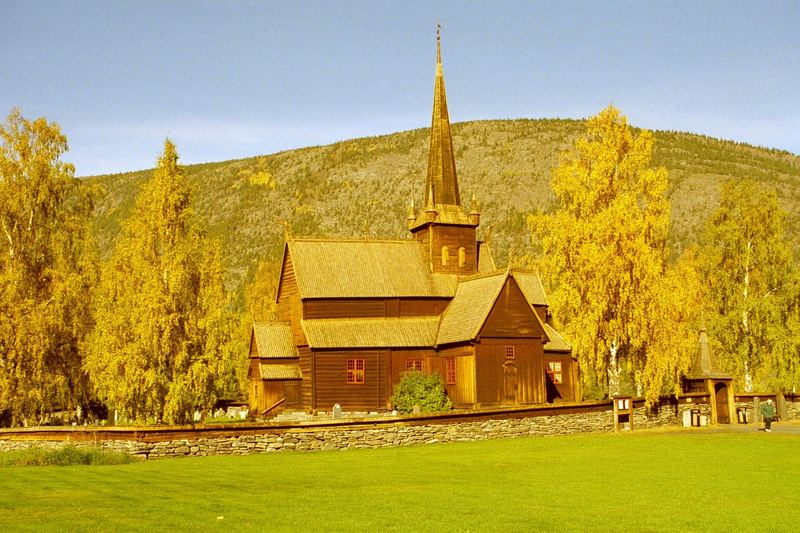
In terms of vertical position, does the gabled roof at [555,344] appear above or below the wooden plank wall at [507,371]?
above

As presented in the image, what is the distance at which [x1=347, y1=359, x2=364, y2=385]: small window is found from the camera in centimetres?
5109

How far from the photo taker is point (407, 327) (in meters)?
52.4

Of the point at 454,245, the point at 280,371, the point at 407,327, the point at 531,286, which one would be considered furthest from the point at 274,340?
the point at 531,286

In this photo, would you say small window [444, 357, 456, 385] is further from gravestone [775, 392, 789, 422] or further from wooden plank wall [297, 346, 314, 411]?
gravestone [775, 392, 789, 422]

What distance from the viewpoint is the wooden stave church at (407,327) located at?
158 ft

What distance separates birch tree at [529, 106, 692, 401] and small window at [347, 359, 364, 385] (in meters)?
12.2

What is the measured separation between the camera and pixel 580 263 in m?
43.0

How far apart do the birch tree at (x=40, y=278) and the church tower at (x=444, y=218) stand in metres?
19.9

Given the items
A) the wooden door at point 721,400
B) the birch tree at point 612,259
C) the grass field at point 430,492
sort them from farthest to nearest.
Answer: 1. the wooden door at point 721,400
2. the birch tree at point 612,259
3. the grass field at point 430,492

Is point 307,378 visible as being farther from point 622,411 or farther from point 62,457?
point 62,457

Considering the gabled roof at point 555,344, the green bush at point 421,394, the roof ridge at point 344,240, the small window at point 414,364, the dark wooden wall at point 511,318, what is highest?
the roof ridge at point 344,240

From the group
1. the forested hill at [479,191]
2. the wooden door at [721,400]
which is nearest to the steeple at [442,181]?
the wooden door at [721,400]

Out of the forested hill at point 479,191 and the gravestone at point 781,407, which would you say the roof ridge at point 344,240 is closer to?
the gravestone at point 781,407

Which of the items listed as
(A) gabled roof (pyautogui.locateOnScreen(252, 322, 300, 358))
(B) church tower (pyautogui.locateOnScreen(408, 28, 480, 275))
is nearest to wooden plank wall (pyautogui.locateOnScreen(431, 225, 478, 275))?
(B) church tower (pyautogui.locateOnScreen(408, 28, 480, 275))
